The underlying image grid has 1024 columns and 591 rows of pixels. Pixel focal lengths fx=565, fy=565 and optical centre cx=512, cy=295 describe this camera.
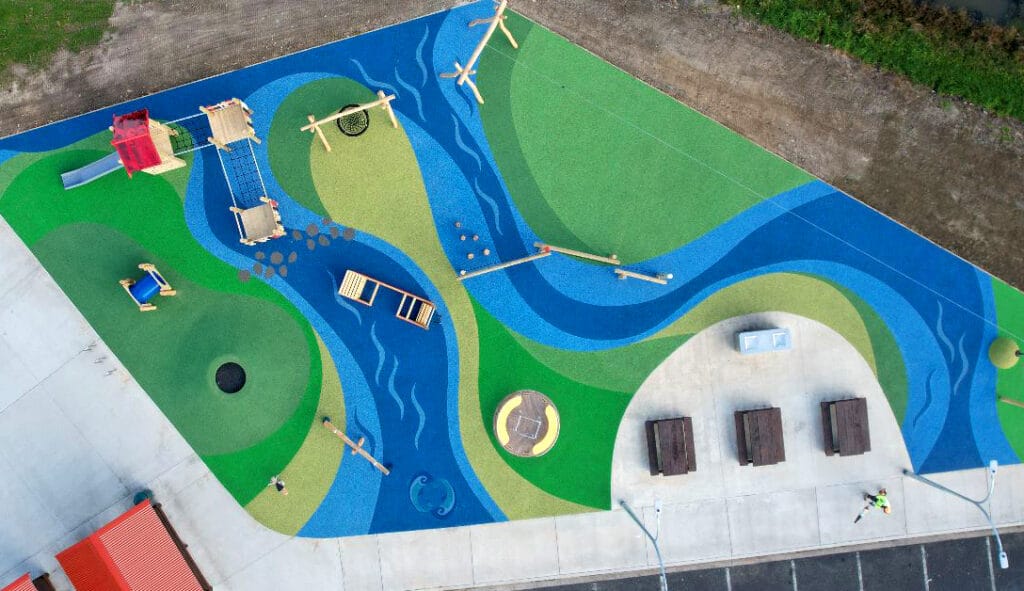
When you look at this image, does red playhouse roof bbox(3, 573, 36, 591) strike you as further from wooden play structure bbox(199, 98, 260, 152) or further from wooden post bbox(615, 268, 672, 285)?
wooden post bbox(615, 268, 672, 285)

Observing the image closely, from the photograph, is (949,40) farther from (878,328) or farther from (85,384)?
(85,384)

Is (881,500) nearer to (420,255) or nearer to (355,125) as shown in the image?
(420,255)

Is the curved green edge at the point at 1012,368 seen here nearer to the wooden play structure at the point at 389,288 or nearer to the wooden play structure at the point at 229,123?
the wooden play structure at the point at 389,288

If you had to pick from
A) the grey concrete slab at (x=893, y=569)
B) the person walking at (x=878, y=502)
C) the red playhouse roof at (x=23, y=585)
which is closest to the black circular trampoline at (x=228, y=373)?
the red playhouse roof at (x=23, y=585)

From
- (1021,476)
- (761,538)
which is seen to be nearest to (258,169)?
(761,538)

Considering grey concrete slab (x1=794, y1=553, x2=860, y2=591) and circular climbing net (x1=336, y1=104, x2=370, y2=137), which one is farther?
circular climbing net (x1=336, y1=104, x2=370, y2=137)

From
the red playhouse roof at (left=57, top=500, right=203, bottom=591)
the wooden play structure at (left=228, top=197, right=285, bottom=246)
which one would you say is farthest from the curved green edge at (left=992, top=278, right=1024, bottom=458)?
the red playhouse roof at (left=57, top=500, right=203, bottom=591)
